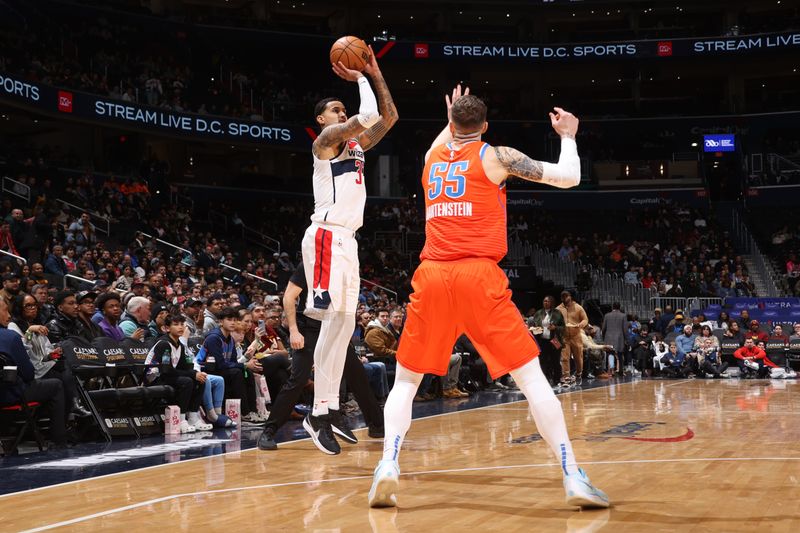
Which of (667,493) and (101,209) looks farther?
(101,209)

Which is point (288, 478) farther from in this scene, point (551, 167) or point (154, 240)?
point (154, 240)

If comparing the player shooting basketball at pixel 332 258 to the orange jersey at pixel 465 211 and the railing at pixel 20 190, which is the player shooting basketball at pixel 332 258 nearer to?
the orange jersey at pixel 465 211

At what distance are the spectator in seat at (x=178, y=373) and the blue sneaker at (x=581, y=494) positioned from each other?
5.50 m

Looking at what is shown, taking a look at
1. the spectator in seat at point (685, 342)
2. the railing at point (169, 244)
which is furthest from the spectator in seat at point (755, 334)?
the railing at point (169, 244)

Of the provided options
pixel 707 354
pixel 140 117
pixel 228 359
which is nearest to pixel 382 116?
pixel 228 359

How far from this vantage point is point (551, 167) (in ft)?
15.3

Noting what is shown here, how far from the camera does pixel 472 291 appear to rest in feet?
15.3

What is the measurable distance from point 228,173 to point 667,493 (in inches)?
1249

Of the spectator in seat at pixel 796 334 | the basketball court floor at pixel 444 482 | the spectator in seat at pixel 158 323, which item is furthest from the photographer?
the spectator in seat at pixel 796 334

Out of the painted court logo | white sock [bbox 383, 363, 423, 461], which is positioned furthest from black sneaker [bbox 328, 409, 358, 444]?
white sock [bbox 383, 363, 423, 461]

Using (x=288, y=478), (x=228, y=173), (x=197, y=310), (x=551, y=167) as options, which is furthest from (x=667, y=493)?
(x=228, y=173)

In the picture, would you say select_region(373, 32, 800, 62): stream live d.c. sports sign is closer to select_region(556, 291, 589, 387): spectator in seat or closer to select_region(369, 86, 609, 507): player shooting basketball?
select_region(556, 291, 589, 387): spectator in seat

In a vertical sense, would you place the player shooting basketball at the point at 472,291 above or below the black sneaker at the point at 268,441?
above

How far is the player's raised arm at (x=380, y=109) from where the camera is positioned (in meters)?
6.02
